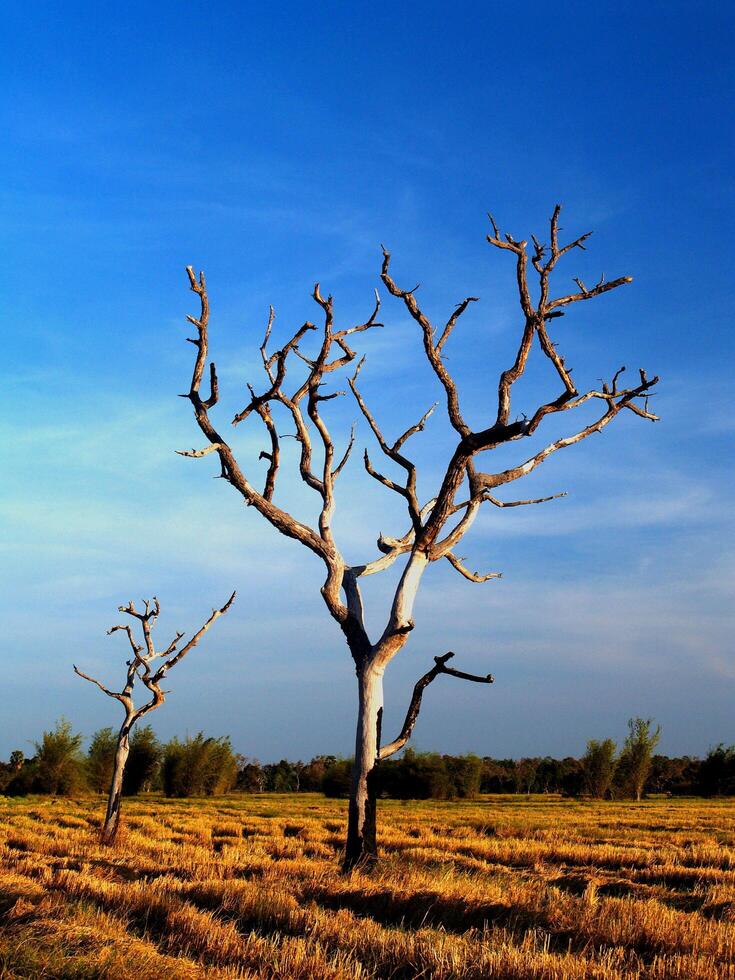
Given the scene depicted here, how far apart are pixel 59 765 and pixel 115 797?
27.3m

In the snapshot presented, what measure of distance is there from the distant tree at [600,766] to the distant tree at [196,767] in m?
23.6

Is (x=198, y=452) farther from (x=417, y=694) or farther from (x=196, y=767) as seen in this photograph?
(x=196, y=767)

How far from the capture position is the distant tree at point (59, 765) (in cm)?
4353

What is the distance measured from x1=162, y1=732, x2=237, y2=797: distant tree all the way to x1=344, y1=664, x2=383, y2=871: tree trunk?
Result: 35.9 meters

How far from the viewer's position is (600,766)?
55.1m

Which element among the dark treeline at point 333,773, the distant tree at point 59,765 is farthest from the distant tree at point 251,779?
the distant tree at point 59,765

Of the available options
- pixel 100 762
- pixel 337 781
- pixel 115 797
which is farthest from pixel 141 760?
pixel 115 797

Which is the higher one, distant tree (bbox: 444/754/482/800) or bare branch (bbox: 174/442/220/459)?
bare branch (bbox: 174/442/220/459)

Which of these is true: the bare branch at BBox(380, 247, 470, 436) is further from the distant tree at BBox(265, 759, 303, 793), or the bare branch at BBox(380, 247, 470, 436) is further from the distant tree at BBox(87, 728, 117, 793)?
the distant tree at BBox(265, 759, 303, 793)

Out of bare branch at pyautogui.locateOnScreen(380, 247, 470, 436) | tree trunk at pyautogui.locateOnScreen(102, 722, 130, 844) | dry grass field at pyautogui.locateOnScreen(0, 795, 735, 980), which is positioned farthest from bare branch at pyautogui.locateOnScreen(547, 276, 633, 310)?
tree trunk at pyautogui.locateOnScreen(102, 722, 130, 844)

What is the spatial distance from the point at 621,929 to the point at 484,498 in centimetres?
767

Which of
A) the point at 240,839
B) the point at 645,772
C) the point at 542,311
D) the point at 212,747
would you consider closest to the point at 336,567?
the point at 542,311

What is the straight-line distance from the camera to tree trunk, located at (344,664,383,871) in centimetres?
1134

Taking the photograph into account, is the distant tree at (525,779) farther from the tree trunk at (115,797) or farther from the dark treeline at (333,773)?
the tree trunk at (115,797)
